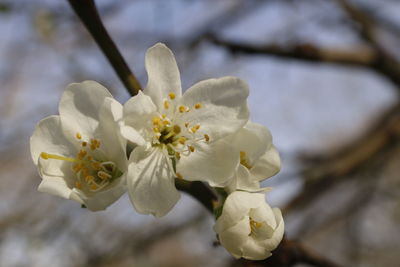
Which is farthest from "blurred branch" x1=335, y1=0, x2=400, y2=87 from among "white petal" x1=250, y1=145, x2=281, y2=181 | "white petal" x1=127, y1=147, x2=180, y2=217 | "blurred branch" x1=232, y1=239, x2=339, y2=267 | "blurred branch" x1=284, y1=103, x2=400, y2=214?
"white petal" x1=127, y1=147, x2=180, y2=217

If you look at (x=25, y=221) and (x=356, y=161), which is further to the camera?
(x=25, y=221)

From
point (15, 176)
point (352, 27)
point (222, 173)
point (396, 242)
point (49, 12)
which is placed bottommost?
point (396, 242)

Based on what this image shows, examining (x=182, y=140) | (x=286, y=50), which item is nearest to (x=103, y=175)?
(x=182, y=140)

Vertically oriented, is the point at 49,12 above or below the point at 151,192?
below

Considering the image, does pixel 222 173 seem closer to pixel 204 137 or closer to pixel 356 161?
pixel 204 137

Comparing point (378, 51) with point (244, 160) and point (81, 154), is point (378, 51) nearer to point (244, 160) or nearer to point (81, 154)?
point (244, 160)

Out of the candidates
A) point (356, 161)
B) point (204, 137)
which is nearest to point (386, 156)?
point (356, 161)
